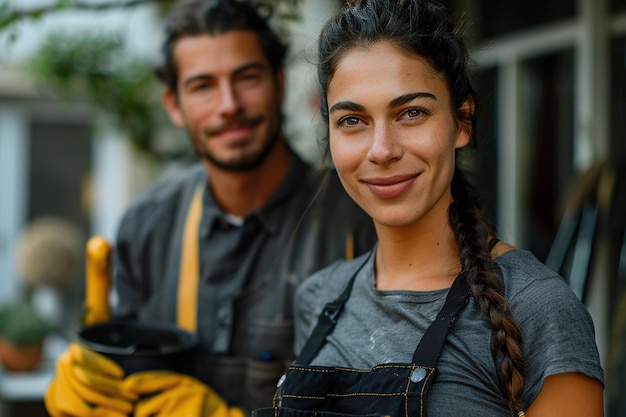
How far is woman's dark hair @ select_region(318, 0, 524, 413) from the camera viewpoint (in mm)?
1472

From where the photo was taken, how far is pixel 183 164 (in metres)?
4.81

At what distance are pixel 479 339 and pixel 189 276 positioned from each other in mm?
1234

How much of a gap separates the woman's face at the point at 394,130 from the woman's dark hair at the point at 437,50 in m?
0.02

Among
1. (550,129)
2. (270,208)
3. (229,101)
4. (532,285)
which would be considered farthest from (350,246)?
(550,129)

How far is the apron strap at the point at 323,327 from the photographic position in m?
1.65

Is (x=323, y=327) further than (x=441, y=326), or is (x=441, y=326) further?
(x=323, y=327)

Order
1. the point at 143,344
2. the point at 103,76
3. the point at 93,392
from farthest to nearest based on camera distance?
1. the point at 103,76
2. the point at 143,344
3. the point at 93,392

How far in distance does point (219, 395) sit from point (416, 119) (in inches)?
43.7

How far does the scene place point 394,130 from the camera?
4.91ft

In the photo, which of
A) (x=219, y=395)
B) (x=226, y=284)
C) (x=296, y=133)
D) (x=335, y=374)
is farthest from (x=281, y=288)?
(x=296, y=133)

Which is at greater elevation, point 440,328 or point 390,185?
point 390,185

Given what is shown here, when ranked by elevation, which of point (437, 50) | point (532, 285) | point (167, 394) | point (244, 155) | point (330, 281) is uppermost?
point (437, 50)

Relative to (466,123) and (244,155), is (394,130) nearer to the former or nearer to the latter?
(466,123)

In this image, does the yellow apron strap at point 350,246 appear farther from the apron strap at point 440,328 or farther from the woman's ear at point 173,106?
the apron strap at point 440,328
